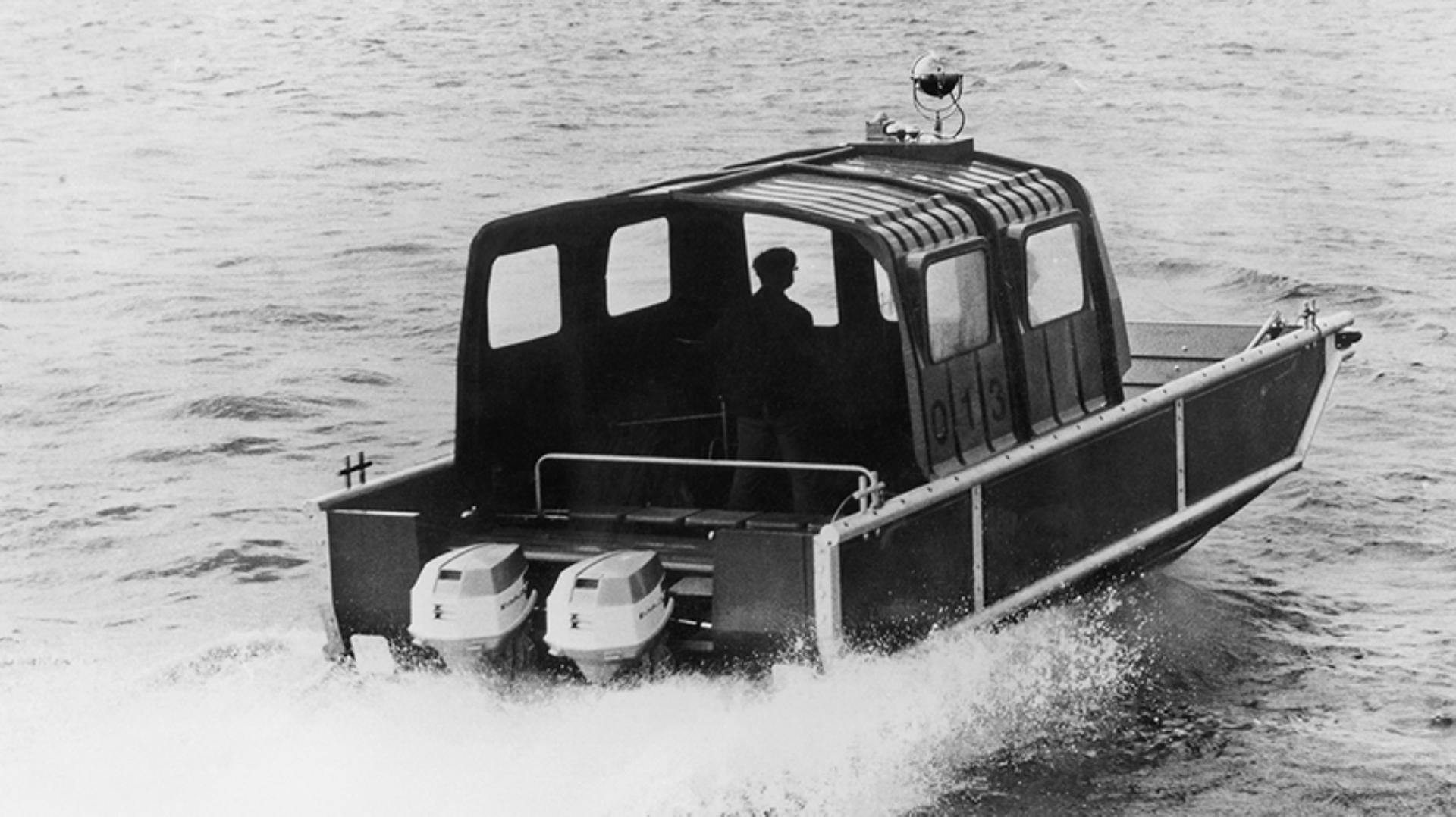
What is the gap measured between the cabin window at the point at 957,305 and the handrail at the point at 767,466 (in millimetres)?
639

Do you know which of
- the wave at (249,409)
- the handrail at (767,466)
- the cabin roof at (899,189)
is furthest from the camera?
the wave at (249,409)

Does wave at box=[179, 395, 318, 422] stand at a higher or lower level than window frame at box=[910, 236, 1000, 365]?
lower

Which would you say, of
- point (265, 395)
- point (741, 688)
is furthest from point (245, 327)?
point (741, 688)

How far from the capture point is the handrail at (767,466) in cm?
743

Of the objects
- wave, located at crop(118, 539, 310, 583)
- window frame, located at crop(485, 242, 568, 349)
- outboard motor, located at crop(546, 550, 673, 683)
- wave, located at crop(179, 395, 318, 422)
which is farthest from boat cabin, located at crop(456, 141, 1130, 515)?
wave, located at crop(179, 395, 318, 422)

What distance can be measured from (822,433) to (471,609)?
6.06 ft

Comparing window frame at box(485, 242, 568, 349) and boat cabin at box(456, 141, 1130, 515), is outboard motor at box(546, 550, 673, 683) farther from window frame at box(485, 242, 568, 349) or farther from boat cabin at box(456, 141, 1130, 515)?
window frame at box(485, 242, 568, 349)

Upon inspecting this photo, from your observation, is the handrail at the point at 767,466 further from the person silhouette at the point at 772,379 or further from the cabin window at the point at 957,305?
the cabin window at the point at 957,305

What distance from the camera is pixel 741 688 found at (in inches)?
290

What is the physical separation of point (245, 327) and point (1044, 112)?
12.9 meters

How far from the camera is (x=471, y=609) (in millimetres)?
7445

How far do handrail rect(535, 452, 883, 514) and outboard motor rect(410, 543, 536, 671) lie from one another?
63 centimetres

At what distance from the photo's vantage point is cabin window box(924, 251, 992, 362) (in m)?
8.16

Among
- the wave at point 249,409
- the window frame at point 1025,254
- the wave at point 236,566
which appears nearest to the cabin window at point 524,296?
the window frame at point 1025,254
